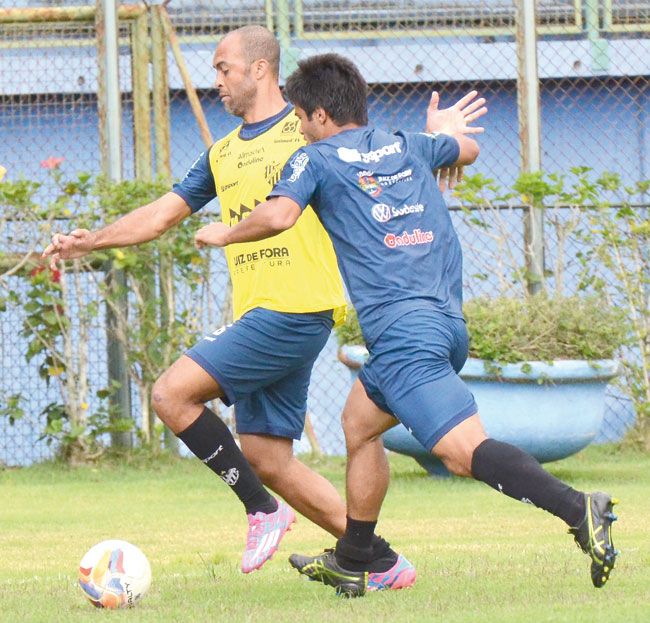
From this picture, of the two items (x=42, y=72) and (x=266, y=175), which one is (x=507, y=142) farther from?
(x=266, y=175)

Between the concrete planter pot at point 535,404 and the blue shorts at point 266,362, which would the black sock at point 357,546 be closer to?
the blue shorts at point 266,362

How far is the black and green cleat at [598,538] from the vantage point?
417 centimetres

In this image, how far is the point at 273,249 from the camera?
5.55 metres

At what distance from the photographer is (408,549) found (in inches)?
256

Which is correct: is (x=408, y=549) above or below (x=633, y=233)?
below

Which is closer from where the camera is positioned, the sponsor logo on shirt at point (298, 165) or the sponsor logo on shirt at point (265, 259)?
the sponsor logo on shirt at point (298, 165)

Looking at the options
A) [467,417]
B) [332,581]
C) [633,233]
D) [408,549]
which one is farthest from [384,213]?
[633,233]

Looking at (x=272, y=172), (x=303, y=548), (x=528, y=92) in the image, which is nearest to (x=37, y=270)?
(x=303, y=548)

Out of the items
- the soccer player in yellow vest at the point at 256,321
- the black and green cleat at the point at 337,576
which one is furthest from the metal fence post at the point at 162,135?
the black and green cleat at the point at 337,576

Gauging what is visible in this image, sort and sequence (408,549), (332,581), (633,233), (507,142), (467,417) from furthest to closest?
(507,142)
(633,233)
(408,549)
(332,581)
(467,417)

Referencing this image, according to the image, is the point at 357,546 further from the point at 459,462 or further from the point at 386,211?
the point at 386,211

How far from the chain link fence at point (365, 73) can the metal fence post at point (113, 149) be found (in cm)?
12

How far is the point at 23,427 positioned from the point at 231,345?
545 centimetres

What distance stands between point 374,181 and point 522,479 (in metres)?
1.14
